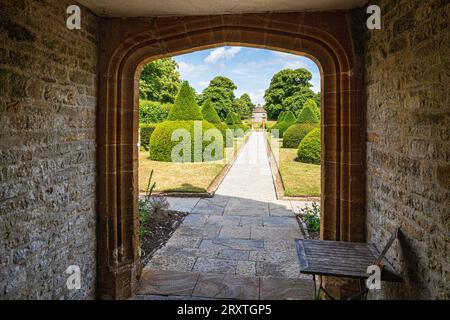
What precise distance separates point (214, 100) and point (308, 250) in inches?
1722

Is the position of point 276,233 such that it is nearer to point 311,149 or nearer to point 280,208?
point 280,208

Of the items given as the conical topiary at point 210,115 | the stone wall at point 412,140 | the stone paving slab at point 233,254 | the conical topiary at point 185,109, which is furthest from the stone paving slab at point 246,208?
the conical topiary at point 210,115

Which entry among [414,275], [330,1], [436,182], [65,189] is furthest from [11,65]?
[414,275]

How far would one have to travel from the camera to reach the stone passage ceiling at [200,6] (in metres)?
3.20

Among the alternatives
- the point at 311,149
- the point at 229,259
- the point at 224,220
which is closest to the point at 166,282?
the point at 229,259

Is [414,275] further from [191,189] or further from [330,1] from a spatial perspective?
[191,189]

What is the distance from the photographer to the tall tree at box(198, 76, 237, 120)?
44.3m

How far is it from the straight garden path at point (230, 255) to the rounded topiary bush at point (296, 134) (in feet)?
34.6

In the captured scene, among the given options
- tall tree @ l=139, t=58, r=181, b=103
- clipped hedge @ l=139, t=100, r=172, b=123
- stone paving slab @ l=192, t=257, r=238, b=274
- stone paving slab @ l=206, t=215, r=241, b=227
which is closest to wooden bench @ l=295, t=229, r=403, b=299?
stone paving slab @ l=192, t=257, r=238, b=274

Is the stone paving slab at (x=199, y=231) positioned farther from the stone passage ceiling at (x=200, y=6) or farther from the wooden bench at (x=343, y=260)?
the stone passage ceiling at (x=200, y=6)

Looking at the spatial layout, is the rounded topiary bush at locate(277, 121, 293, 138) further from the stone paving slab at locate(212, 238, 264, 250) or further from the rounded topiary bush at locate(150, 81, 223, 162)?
the stone paving slab at locate(212, 238, 264, 250)

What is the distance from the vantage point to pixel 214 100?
45781 mm

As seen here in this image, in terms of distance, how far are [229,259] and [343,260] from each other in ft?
7.47

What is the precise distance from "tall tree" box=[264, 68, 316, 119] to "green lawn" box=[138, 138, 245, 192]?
31434mm
